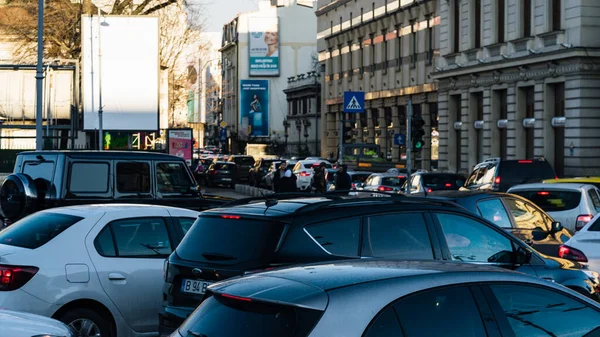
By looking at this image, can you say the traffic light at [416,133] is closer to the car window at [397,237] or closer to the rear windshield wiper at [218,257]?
the car window at [397,237]

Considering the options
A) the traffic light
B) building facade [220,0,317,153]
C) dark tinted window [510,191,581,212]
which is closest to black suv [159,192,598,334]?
dark tinted window [510,191,581,212]

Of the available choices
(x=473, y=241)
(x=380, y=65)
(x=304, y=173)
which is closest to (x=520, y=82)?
(x=304, y=173)

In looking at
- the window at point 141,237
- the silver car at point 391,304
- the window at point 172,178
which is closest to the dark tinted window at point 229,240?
the window at point 141,237

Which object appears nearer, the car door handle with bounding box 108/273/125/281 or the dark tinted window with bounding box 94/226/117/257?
the car door handle with bounding box 108/273/125/281

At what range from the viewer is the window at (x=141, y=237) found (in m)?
10.4

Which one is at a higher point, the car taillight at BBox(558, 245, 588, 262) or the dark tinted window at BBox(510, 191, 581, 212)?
the dark tinted window at BBox(510, 191, 581, 212)

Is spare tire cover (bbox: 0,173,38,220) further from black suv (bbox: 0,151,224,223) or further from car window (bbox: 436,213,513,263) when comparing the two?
car window (bbox: 436,213,513,263)

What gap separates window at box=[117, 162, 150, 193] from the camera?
16.5 m

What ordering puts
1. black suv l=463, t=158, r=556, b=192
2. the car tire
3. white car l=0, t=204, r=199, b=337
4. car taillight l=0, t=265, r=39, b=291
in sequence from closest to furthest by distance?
car taillight l=0, t=265, r=39, b=291 → white car l=0, t=204, r=199, b=337 → the car tire → black suv l=463, t=158, r=556, b=192

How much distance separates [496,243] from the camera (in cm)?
970

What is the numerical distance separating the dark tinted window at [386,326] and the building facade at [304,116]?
291 feet

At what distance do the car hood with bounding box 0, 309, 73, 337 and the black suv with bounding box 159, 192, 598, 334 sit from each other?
4.35ft

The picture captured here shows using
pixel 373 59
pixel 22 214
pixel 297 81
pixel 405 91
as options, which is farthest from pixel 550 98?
pixel 297 81

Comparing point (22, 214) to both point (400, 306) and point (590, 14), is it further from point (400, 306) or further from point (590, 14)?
point (590, 14)
